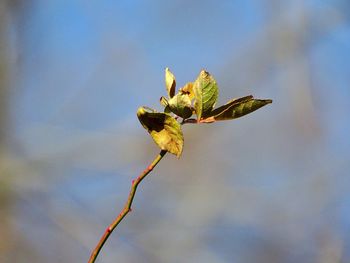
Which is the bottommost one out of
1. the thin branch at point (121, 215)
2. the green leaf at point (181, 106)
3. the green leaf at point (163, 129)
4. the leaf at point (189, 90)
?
the thin branch at point (121, 215)

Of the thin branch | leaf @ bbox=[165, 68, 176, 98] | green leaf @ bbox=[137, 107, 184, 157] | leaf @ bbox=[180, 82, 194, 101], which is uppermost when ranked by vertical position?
leaf @ bbox=[165, 68, 176, 98]

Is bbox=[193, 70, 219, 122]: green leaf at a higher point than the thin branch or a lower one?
higher

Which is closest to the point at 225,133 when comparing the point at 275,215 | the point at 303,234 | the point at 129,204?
the point at 275,215

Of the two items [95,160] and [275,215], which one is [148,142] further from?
[275,215]
